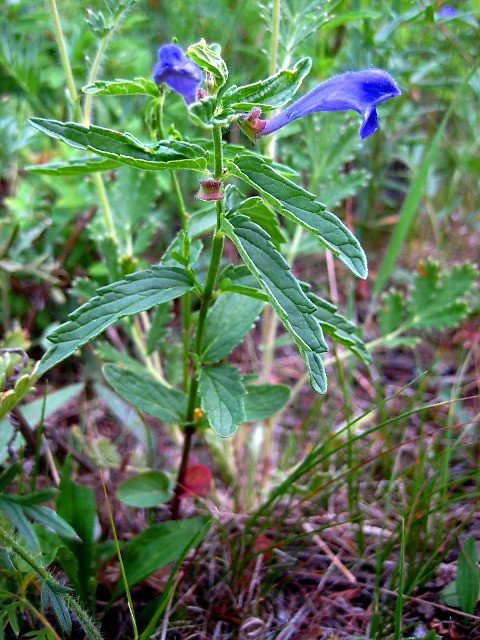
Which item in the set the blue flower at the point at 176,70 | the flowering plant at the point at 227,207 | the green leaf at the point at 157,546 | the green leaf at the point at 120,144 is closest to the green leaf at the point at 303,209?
the flowering plant at the point at 227,207

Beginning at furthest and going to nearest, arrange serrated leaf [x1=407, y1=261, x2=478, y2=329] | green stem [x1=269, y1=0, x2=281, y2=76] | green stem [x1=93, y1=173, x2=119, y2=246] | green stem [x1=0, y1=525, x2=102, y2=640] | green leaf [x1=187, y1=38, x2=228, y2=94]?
serrated leaf [x1=407, y1=261, x2=478, y2=329] → green stem [x1=93, y1=173, x2=119, y2=246] → green stem [x1=269, y1=0, x2=281, y2=76] → green stem [x1=0, y1=525, x2=102, y2=640] → green leaf [x1=187, y1=38, x2=228, y2=94]

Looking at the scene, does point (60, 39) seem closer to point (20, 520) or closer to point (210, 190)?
point (210, 190)

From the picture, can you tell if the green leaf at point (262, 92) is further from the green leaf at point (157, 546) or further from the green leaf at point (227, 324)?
the green leaf at point (157, 546)

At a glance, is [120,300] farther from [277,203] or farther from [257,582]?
[257,582]

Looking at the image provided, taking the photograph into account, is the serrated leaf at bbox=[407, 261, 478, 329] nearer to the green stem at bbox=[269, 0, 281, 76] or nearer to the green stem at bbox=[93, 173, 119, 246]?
the green stem at bbox=[269, 0, 281, 76]

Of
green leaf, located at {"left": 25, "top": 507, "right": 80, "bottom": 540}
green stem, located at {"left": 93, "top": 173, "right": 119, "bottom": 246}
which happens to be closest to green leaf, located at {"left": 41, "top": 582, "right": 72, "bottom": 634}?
green leaf, located at {"left": 25, "top": 507, "right": 80, "bottom": 540}

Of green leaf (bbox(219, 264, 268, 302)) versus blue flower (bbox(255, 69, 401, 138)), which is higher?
blue flower (bbox(255, 69, 401, 138))
